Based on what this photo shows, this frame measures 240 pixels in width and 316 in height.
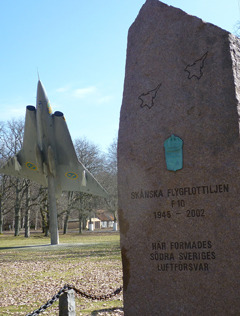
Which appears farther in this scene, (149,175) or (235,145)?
(149,175)

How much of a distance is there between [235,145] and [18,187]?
3178cm

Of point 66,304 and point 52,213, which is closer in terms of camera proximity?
point 66,304

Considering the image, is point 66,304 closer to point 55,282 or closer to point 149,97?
point 149,97

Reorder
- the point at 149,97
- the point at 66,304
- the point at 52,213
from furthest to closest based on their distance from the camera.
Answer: the point at 52,213 → the point at 66,304 → the point at 149,97

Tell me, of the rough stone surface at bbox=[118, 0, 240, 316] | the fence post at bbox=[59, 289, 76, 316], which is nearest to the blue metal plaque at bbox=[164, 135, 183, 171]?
the rough stone surface at bbox=[118, 0, 240, 316]

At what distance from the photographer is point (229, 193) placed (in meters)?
3.18

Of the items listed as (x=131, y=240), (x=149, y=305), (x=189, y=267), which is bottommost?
(x=149, y=305)

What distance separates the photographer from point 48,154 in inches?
794

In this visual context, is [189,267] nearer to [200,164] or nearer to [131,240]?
[131,240]

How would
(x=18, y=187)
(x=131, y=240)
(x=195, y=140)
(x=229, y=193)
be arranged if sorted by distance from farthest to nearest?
(x=18, y=187) → (x=131, y=240) → (x=195, y=140) → (x=229, y=193)

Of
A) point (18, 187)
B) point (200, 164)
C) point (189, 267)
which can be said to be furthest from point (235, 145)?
point (18, 187)

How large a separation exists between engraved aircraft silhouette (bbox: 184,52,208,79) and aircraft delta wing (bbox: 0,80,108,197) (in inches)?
670

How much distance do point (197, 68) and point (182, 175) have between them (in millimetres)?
1171

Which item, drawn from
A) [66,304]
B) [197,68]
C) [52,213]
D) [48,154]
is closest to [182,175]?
[197,68]
